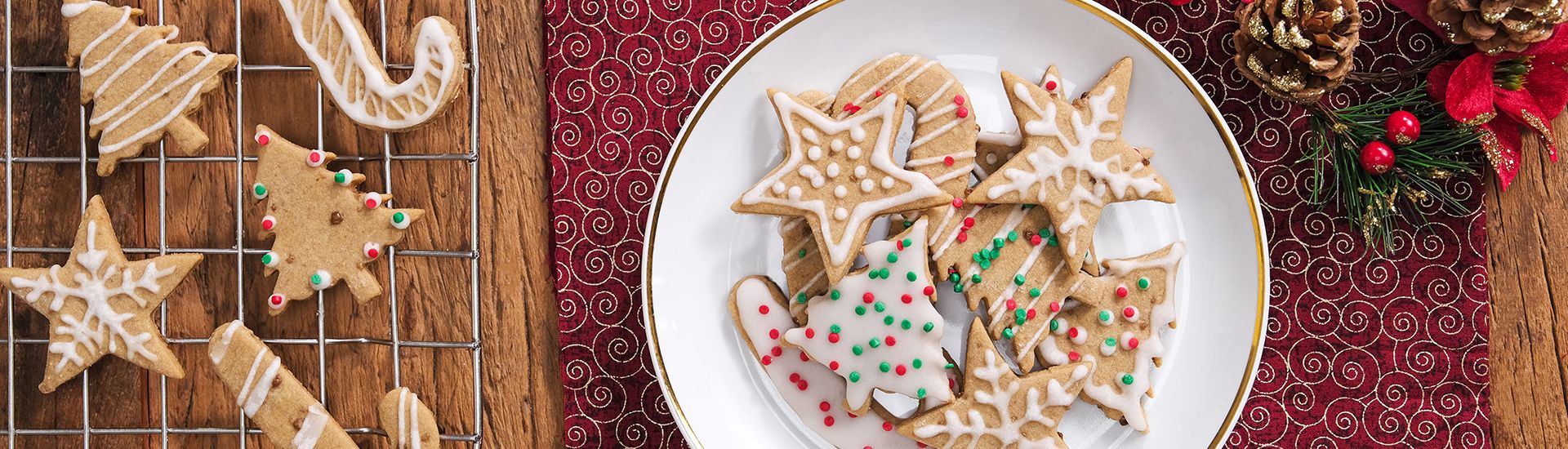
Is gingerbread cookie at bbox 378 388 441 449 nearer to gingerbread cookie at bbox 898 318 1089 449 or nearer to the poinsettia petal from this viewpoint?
gingerbread cookie at bbox 898 318 1089 449

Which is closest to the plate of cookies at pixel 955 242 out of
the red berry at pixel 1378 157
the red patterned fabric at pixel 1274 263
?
the red patterned fabric at pixel 1274 263

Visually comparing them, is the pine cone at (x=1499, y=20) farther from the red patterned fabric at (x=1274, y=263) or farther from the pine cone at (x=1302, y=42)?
the red patterned fabric at (x=1274, y=263)

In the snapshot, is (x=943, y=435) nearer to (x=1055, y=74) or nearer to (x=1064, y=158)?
(x=1064, y=158)

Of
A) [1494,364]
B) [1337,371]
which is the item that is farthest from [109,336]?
→ [1494,364]

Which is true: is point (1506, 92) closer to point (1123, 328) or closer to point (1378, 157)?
point (1378, 157)

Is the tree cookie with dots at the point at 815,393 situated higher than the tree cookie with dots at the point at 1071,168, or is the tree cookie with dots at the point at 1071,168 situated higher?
the tree cookie with dots at the point at 1071,168

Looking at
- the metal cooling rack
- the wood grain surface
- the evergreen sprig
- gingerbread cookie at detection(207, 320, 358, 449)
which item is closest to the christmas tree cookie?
the wood grain surface
